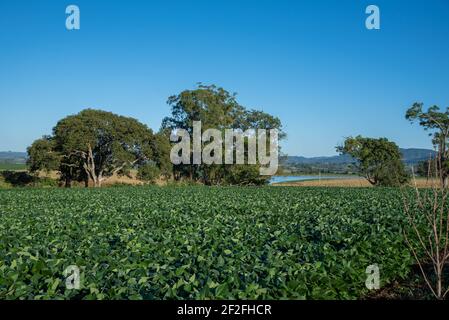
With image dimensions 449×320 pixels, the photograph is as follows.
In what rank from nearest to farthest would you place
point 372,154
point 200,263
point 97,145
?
point 200,263, point 97,145, point 372,154

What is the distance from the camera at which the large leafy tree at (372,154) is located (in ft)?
174

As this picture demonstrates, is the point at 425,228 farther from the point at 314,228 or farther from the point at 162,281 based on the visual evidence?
the point at 162,281

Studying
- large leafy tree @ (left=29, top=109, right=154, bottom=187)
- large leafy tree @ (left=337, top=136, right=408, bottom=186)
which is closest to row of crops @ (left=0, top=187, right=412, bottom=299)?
large leafy tree @ (left=29, top=109, right=154, bottom=187)

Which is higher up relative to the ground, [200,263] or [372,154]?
[372,154]

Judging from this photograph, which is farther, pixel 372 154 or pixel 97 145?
pixel 372 154

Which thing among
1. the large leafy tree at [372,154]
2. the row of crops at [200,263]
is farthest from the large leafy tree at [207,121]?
the row of crops at [200,263]

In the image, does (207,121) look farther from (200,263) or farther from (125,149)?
(200,263)

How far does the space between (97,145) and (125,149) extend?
322 cm

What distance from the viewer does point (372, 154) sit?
5531 centimetres

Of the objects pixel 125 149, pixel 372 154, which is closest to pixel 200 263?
pixel 125 149

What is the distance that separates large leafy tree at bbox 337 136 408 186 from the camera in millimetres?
53175

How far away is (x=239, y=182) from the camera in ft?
175

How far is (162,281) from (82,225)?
20.0 ft

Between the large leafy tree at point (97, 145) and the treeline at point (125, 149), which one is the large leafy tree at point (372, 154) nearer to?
the treeline at point (125, 149)
